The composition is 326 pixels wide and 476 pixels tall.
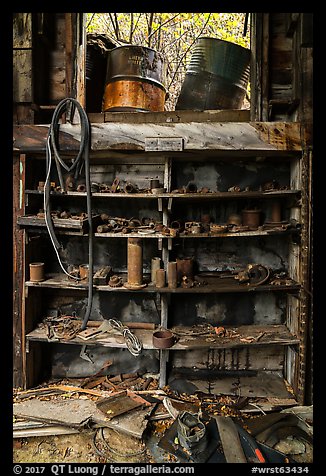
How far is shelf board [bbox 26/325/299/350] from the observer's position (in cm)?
330

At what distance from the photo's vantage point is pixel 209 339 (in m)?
3.43

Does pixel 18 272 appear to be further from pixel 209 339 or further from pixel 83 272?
pixel 209 339

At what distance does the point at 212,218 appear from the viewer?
12.2 ft

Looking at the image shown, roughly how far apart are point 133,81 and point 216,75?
0.92 metres

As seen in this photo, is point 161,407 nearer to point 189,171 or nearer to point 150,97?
point 189,171

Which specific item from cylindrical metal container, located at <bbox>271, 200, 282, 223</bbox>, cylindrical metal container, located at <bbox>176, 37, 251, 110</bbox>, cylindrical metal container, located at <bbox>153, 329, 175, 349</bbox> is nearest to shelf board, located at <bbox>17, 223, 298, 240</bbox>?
cylindrical metal container, located at <bbox>271, 200, 282, 223</bbox>

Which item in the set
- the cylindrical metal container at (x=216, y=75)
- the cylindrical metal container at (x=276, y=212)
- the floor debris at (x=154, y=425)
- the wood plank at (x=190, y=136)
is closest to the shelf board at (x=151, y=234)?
the cylindrical metal container at (x=276, y=212)

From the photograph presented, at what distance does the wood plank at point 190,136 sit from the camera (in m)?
3.14

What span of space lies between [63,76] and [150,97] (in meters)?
0.96

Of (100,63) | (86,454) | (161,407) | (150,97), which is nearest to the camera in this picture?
(86,454)

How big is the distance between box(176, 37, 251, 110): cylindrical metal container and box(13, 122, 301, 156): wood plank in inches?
27.8

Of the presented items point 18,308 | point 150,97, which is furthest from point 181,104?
point 18,308

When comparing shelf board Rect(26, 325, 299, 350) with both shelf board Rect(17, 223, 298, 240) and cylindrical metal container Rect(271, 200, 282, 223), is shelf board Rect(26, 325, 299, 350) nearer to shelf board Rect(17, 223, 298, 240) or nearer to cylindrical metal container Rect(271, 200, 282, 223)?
shelf board Rect(17, 223, 298, 240)

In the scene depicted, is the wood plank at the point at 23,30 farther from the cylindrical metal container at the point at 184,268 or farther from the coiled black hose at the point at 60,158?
the cylindrical metal container at the point at 184,268
